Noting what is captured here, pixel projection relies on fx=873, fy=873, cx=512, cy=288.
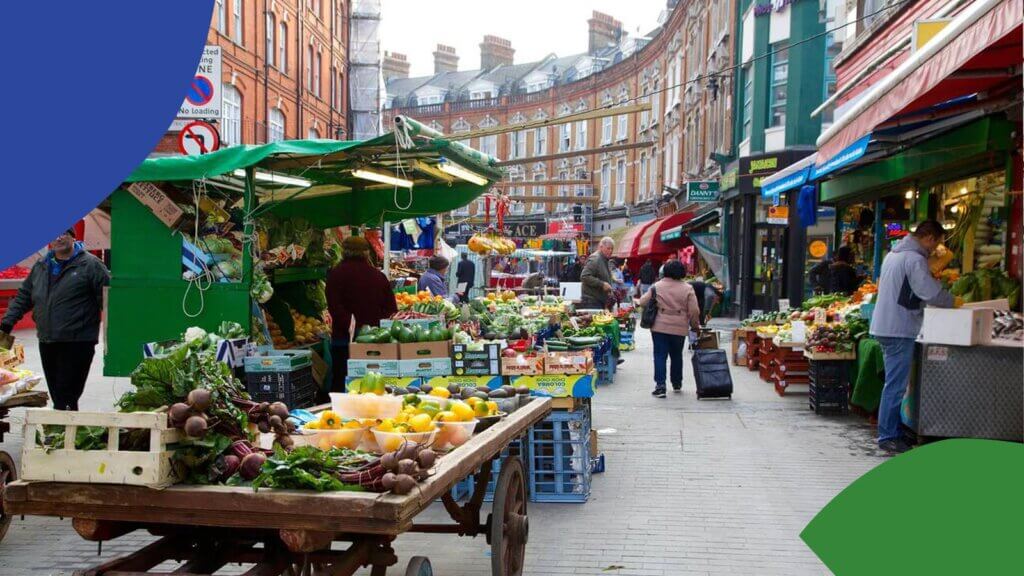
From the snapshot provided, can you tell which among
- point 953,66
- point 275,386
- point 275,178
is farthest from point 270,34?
point 953,66

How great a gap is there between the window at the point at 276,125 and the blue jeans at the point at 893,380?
77.0ft

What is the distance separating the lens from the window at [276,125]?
28.4 metres

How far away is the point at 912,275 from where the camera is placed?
7.62 metres

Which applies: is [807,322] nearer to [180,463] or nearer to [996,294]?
[996,294]

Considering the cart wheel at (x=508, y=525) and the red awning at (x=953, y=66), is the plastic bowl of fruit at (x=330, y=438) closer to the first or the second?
the cart wheel at (x=508, y=525)

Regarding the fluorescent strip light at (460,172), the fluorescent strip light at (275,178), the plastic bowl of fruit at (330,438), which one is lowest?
the plastic bowl of fruit at (330,438)

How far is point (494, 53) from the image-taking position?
218 feet

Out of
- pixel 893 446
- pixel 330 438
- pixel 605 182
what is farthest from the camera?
pixel 605 182

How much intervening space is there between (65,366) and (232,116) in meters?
19.5

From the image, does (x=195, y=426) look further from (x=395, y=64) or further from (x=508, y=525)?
(x=395, y=64)

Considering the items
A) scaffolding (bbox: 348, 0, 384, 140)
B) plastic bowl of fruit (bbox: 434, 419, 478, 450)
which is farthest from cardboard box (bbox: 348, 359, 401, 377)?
scaffolding (bbox: 348, 0, 384, 140)

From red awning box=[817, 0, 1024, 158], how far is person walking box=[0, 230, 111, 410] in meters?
6.68

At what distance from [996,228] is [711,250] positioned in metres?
14.9

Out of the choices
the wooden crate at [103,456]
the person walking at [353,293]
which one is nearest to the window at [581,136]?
the person walking at [353,293]
